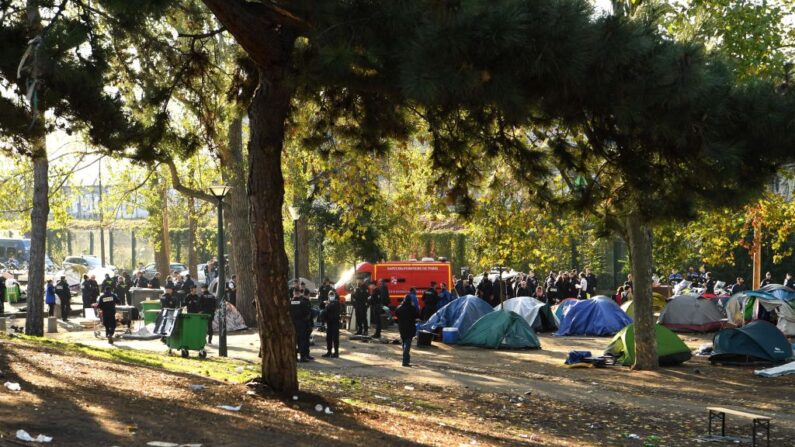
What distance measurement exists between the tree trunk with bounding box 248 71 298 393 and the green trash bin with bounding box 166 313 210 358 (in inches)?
350

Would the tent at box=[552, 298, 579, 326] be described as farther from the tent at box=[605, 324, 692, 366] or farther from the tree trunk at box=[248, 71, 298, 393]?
the tree trunk at box=[248, 71, 298, 393]

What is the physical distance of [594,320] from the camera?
2761 centimetres

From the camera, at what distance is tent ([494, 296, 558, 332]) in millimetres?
28312

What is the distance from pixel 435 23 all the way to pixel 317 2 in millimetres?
1485

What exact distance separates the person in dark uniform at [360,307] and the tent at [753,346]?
30.9ft

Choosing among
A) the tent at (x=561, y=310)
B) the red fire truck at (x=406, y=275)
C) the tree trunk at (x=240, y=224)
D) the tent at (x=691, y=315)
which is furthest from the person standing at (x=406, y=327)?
the red fire truck at (x=406, y=275)

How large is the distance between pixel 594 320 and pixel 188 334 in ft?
41.5

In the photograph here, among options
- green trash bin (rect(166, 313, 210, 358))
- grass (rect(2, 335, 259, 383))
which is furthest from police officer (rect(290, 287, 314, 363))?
green trash bin (rect(166, 313, 210, 358))

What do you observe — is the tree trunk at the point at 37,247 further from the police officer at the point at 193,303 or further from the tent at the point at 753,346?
the tent at the point at 753,346

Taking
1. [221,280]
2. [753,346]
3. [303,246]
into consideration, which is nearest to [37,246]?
[221,280]

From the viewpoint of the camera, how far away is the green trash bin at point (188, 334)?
19.8m

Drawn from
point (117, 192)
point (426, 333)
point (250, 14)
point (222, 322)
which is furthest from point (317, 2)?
point (117, 192)

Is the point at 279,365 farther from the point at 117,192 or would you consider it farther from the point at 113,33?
the point at 117,192

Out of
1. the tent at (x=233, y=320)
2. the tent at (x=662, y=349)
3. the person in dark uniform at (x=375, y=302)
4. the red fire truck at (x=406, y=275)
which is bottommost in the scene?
the tent at (x=662, y=349)
